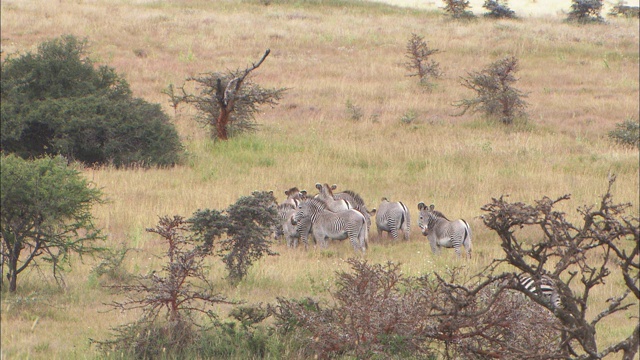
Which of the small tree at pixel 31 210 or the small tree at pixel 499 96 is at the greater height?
the small tree at pixel 31 210

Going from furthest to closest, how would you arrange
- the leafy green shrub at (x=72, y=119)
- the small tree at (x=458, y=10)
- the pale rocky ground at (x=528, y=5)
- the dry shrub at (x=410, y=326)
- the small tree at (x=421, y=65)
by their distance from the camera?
the pale rocky ground at (x=528, y=5)
the small tree at (x=458, y=10)
the small tree at (x=421, y=65)
the leafy green shrub at (x=72, y=119)
the dry shrub at (x=410, y=326)

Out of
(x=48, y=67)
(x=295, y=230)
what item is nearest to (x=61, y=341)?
(x=295, y=230)

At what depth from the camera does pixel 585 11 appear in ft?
183

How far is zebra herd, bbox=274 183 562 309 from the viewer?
1388 cm

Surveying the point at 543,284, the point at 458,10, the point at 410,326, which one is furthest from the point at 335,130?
the point at 458,10

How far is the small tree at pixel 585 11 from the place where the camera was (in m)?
54.6

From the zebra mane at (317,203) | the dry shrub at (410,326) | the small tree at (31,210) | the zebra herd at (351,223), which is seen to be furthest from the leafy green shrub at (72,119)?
the dry shrub at (410,326)

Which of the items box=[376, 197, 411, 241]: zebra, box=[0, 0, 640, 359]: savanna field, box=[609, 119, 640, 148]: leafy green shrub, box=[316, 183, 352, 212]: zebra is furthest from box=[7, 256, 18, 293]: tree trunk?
box=[609, 119, 640, 148]: leafy green shrub

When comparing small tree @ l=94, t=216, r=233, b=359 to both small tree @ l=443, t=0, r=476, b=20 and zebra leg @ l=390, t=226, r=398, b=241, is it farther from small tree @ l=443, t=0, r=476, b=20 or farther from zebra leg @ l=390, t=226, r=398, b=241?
small tree @ l=443, t=0, r=476, b=20

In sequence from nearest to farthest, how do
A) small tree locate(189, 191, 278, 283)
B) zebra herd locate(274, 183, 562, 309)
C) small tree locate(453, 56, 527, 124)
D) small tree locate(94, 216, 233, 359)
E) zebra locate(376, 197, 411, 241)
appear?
small tree locate(94, 216, 233, 359) < small tree locate(189, 191, 278, 283) < zebra herd locate(274, 183, 562, 309) < zebra locate(376, 197, 411, 241) < small tree locate(453, 56, 527, 124)

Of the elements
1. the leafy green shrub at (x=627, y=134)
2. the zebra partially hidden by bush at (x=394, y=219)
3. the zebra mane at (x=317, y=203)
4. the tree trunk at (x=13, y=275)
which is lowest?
the leafy green shrub at (x=627, y=134)

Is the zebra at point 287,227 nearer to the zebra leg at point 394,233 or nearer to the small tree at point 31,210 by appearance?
the zebra leg at point 394,233

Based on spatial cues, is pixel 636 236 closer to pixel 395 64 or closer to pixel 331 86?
pixel 331 86

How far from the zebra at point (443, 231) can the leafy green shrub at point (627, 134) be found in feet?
43.6
